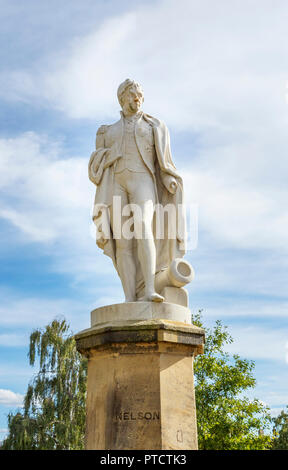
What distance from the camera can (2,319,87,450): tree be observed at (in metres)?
23.4

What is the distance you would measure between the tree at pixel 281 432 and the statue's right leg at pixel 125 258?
115ft

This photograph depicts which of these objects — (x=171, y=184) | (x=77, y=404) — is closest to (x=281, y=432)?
(x=77, y=404)

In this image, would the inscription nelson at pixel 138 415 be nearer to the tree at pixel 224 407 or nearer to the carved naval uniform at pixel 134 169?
the carved naval uniform at pixel 134 169

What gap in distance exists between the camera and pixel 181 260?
6859 mm

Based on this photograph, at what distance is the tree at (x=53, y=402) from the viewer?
23438mm

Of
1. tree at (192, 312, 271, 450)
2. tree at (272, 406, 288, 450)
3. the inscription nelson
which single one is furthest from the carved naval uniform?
tree at (272, 406, 288, 450)

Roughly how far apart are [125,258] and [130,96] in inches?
92.4

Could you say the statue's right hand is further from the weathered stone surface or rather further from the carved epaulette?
the carved epaulette

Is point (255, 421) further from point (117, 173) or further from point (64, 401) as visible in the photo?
point (117, 173)

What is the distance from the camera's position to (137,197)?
23.1 feet

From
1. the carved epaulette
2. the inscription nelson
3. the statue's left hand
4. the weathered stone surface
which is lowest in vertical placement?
the inscription nelson
